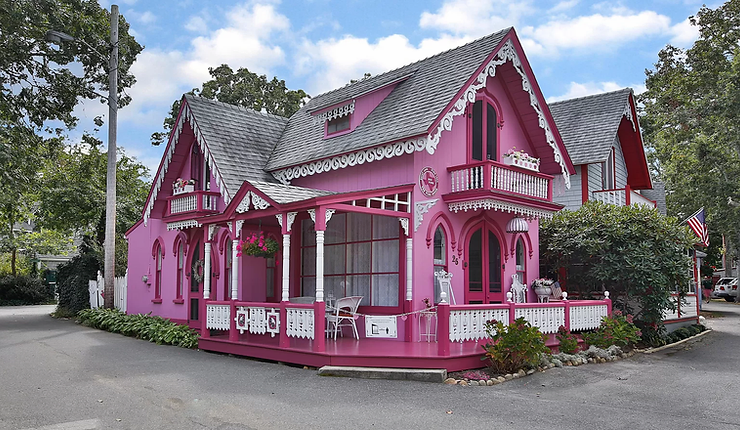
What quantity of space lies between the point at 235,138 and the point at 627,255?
10.9 m

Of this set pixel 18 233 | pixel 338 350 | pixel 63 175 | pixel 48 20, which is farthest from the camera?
pixel 18 233

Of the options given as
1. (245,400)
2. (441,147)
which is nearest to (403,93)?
(441,147)

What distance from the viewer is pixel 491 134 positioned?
1495 centimetres

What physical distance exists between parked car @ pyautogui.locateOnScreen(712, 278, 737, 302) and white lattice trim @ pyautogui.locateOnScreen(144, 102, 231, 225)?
39.2 metres

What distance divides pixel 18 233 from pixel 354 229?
29491 millimetres

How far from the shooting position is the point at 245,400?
8594mm

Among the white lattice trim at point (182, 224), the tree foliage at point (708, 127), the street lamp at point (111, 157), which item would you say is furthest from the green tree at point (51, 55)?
the tree foliage at point (708, 127)

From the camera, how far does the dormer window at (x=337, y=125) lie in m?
16.1

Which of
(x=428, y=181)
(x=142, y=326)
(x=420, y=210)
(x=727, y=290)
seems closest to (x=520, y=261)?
(x=428, y=181)

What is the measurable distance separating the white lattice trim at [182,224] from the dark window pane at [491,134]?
776cm

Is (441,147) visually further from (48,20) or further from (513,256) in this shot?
(48,20)

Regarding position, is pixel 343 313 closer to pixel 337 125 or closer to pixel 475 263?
pixel 475 263

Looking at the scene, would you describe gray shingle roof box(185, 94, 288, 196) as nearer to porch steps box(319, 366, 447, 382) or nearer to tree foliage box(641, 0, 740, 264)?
porch steps box(319, 366, 447, 382)

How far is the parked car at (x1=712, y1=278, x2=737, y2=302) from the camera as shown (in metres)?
42.2
